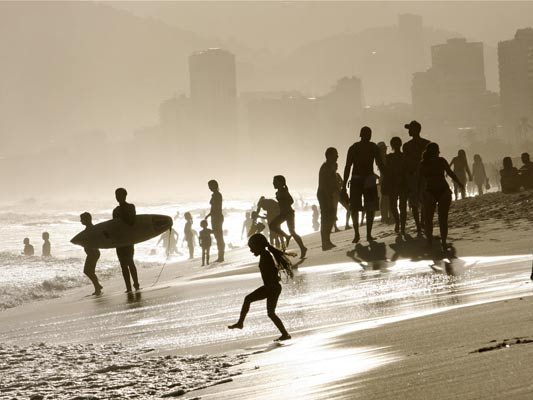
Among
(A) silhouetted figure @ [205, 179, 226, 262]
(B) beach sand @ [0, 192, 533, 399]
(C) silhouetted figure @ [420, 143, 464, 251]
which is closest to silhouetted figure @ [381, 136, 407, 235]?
(C) silhouetted figure @ [420, 143, 464, 251]

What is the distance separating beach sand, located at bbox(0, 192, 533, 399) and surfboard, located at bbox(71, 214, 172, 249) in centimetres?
356

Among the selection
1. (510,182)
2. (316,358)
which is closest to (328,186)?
(510,182)

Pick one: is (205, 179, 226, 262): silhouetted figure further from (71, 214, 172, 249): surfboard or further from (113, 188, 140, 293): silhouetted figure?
(113, 188, 140, 293): silhouetted figure

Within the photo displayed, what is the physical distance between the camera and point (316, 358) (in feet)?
25.4

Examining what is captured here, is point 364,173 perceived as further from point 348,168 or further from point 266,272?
point 266,272

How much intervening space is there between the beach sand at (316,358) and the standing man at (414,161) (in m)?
2.06

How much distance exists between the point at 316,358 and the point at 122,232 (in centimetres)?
1008

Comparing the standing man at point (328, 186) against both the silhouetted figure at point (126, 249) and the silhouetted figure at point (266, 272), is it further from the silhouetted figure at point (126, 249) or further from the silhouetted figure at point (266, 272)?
the silhouetted figure at point (266, 272)

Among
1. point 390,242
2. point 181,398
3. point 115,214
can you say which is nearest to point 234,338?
point 181,398

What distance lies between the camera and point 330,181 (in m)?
17.5

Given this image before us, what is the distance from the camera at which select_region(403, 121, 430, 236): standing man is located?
51.9ft

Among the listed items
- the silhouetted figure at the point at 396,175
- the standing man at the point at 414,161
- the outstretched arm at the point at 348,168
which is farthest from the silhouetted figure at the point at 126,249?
the standing man at the point at 414,161

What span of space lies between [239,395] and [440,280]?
509 cm

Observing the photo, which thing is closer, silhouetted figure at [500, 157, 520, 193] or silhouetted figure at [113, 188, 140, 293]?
silhouetted figure at [113, 188, 140, 293]
